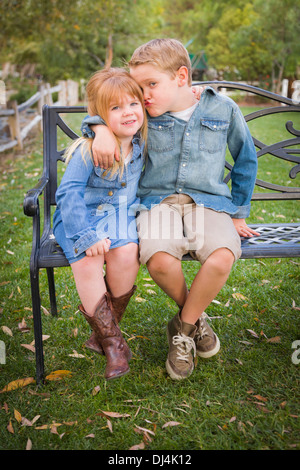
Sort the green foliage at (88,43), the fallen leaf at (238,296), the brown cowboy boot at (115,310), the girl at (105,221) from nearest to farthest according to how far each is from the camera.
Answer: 1. the girl at (105,221)
2. the brown cowboy boot at (115,310)
3. the fallen leaf at (238,296)
4. the green foliage at (88,43)

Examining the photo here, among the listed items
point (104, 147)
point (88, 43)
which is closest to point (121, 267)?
point (104, 147)

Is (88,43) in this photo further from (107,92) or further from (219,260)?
(219,260)

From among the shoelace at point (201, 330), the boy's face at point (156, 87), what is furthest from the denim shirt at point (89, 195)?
the shoelace at point (201, 330)

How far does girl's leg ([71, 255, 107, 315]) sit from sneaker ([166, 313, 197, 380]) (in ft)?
1.57

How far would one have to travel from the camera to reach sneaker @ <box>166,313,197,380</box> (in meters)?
2.35

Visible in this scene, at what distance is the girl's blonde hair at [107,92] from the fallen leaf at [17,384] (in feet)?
4.02

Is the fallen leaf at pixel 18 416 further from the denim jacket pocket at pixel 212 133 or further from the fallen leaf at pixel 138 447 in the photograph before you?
the denim jacket pocket at pixel 212 133

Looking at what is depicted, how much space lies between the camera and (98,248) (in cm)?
214

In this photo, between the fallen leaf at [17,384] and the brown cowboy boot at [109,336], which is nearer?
the brown cowboy boot at [109,336]

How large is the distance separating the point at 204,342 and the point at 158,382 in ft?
1.20

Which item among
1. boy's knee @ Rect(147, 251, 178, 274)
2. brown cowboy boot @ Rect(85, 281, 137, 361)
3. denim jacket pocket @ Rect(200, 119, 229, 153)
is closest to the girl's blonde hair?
denim jacket pocket @ Rect(200, 119, 229, 153)

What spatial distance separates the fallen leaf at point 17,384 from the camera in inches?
92.5

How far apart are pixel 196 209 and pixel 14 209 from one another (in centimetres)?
344

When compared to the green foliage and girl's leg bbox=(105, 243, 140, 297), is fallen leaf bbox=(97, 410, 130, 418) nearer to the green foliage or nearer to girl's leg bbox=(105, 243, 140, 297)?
girl's leg bbox=(105, 243, 140, 297)
